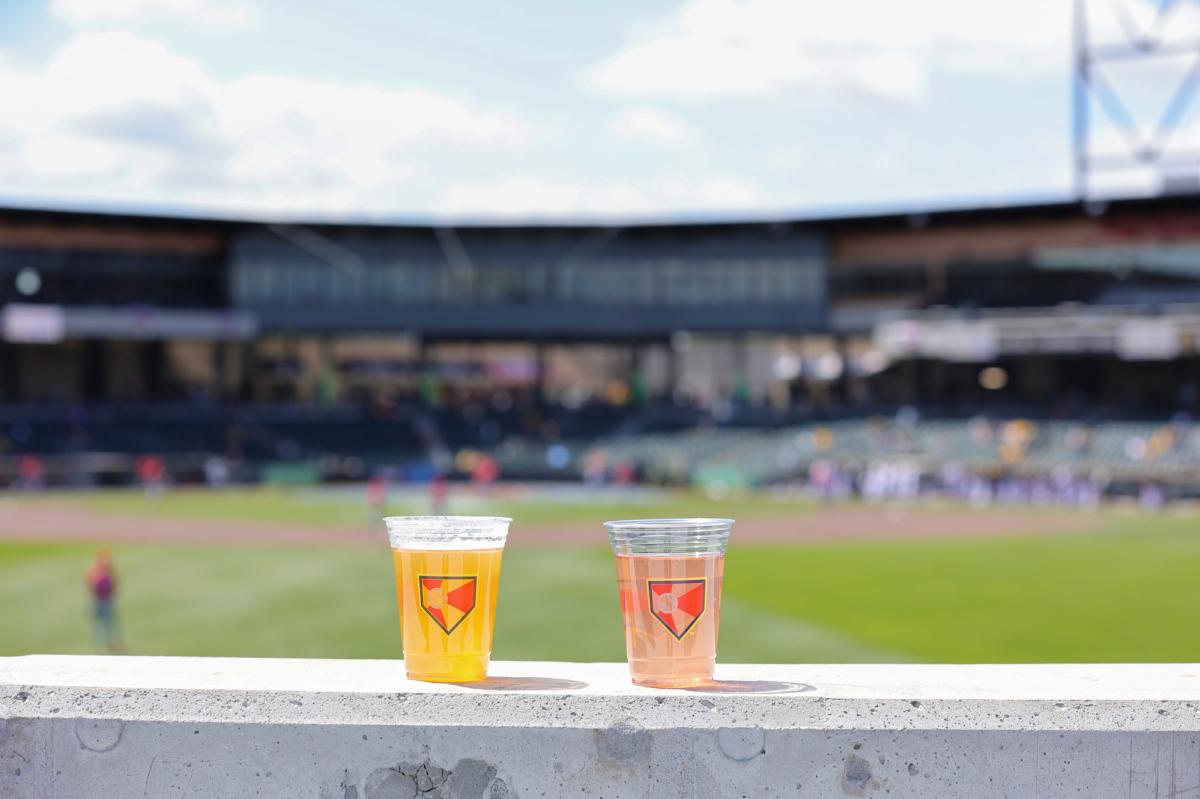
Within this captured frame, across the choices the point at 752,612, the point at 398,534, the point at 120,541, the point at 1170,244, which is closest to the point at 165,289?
the point at 120,541

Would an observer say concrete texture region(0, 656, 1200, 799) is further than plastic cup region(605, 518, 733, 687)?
No

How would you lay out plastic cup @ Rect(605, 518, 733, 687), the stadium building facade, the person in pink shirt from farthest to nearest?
the stadium building facade < the person in pink shirt < plastic cup @ Rect(605, 518, 733, 687)

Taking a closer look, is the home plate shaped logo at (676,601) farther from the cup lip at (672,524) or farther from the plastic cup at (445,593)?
the plastic cup at (445,593)

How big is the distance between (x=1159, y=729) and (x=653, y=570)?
103cm

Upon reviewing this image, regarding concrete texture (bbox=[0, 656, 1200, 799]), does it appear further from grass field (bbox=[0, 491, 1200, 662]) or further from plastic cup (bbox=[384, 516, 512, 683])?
grass field (bbox=[0, 491, 1200, 662])

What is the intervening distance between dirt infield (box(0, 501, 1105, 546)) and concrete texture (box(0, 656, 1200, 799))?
87.5 ft

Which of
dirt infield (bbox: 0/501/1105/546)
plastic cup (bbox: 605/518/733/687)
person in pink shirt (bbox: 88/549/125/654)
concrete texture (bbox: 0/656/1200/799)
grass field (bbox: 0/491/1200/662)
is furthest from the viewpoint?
dirt infield (bbox: 0/501/1105/546)

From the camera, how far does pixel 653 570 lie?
9.16 feet

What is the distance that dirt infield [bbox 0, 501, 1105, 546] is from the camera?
3200cm

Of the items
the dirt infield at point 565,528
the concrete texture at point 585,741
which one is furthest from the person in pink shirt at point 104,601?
the concrete texture at point 585,741

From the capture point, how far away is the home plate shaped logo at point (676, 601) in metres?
2.78

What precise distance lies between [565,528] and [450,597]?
3203 cm

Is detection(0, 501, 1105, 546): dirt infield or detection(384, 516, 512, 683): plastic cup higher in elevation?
detection(384, 516, 512, 683): plastic cup

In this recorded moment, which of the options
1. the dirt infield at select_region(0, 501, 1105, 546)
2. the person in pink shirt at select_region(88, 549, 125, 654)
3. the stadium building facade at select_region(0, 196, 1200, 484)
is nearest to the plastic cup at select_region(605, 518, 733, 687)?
the person in pink shirt at select_region(88, 549, 125, 654)
